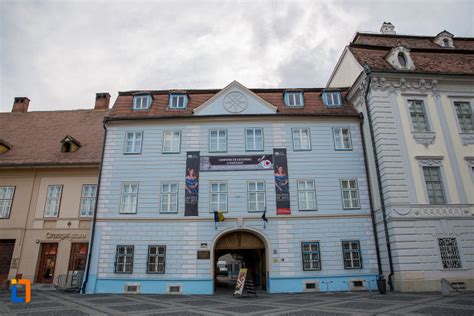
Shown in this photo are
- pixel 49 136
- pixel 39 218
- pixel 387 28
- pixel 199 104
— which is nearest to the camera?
pixel 39 218

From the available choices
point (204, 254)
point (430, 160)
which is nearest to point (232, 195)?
point (204, 254)

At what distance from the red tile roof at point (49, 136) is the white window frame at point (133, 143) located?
3.22 m

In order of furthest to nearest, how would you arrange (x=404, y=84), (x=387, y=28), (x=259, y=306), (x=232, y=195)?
(x=387, y=28)
(x=404, y=84)
(x=232, y=195)
(x=259, y=306)

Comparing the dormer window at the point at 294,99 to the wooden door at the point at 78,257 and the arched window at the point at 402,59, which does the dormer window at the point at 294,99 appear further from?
the wooden door at the point at 78,257

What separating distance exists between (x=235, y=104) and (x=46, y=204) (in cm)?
1498

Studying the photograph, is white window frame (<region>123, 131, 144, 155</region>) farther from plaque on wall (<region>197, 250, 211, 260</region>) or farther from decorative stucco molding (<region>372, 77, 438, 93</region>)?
decorative stucco molding (<region>372, 77, 438, 93</region>)

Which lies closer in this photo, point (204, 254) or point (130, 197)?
point (204, 254)

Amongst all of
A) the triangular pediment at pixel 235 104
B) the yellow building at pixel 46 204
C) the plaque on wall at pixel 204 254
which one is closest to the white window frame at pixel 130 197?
the yellow building at pixel 46 204

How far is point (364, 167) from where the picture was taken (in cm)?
1933

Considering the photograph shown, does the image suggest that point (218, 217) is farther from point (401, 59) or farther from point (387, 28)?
point (387, 28)

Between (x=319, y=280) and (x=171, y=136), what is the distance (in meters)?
12.6

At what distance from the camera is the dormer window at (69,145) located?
74.8ft

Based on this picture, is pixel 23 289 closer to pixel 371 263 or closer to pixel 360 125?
pixel 371 263

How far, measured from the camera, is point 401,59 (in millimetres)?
19953
